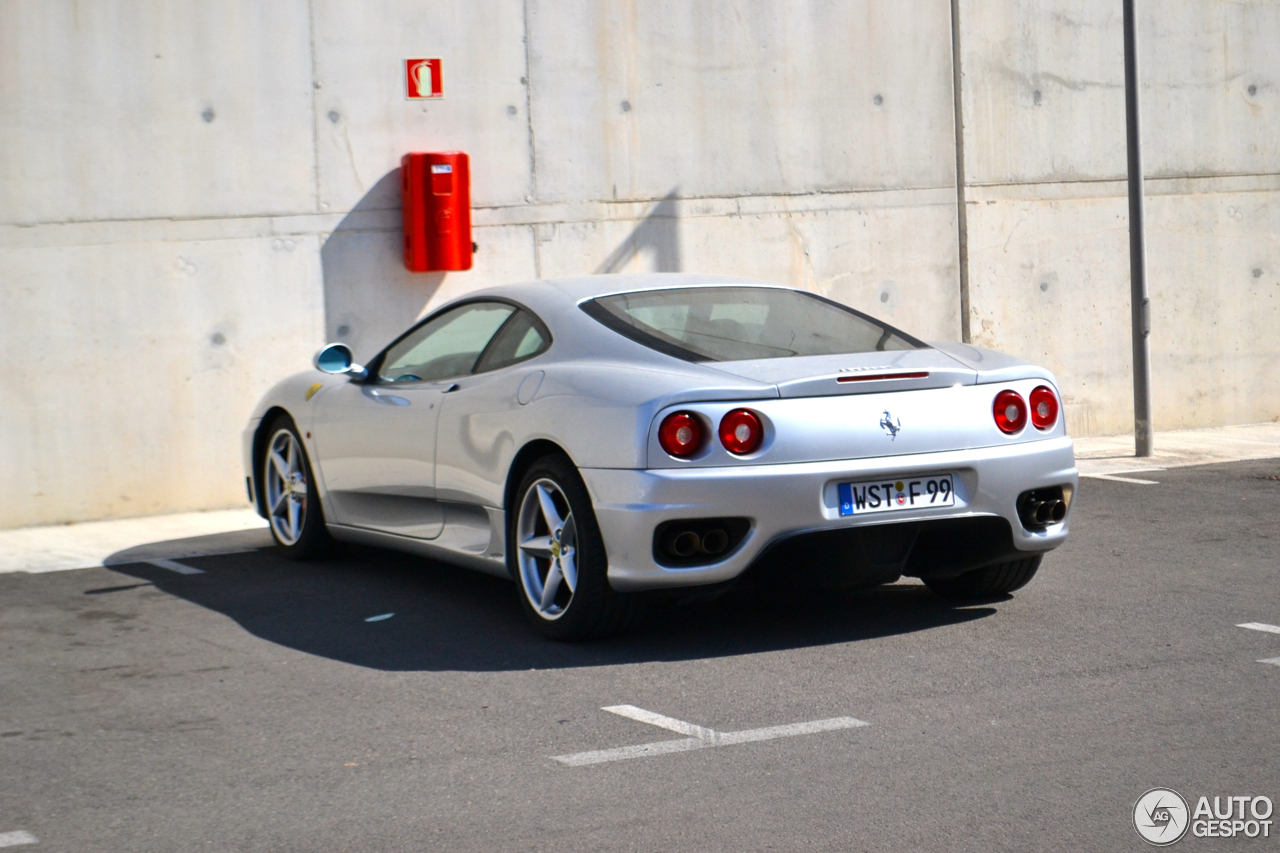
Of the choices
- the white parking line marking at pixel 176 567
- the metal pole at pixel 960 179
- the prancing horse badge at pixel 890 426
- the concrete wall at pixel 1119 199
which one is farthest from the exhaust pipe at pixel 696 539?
the concrete wall at pixel 1119 199

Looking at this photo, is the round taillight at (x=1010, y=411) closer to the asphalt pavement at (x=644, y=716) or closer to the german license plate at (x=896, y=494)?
the german license plate at (x=896, y=494)

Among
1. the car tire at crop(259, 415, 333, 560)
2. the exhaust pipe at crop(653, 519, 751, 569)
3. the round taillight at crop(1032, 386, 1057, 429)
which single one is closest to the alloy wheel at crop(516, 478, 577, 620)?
the exhaust pipe at crop(653, 519, 751, 569)

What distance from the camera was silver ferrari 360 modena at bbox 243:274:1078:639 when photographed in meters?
4.95

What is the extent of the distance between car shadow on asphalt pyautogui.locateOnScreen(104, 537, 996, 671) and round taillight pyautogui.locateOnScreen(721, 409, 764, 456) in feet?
2.39

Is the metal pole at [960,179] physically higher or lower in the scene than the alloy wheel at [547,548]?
higher

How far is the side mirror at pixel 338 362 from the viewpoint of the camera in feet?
22.4

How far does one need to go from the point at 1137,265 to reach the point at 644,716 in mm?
7404

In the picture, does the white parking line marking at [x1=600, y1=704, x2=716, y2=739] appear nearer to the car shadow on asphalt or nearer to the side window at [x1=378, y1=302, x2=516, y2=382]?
the car shadow on asphalt

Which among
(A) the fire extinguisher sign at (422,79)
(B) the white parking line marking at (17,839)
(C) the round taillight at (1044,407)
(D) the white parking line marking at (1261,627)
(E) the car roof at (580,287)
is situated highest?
(A) the fire extinguisher sign at (422,79)

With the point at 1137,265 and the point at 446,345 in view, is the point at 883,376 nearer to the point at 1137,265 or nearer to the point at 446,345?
the point at 446,345

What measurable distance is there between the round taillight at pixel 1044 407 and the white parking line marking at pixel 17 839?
354 cm

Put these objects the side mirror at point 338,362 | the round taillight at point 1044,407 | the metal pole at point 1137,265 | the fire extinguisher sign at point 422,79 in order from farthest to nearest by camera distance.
Result: 1. the metal pole at point 1137,265
2. the fire extinguisher sign at point 422,79
3. the side mirror at point 338,362
4. the round taillight at point 1044,407

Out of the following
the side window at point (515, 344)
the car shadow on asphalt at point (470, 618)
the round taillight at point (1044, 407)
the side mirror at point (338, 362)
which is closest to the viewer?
the car shadow on asphalt at point (470, 618)

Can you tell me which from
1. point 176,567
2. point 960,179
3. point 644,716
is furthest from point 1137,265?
point 644,716
